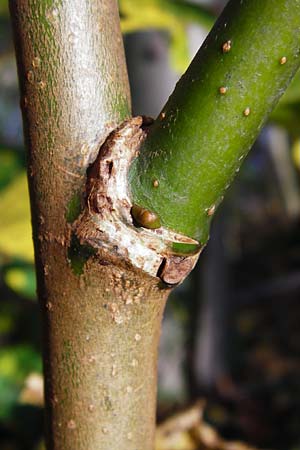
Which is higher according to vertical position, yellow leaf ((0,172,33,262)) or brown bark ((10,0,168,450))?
brown bark ((10,0,168,450))

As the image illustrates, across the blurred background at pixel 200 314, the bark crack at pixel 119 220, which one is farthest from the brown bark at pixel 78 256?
the blurred background at pixel 200 314

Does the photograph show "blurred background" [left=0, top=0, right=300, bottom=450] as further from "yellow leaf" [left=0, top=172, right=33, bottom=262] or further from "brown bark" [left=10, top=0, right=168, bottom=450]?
"brown bark" [left=10, top=0, right=168, bottom=450]

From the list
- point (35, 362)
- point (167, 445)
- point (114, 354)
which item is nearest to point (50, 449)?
point (114, 354)

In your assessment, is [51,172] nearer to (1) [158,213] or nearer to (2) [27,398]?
(1) [158,213]

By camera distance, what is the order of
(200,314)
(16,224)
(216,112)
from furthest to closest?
1. (200,314)
2. (16,224)
3. (216,112)

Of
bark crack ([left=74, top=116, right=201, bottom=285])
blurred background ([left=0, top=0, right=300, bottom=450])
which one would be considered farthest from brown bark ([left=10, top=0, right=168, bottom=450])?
blurred background ([left=0, top=0, right=300, bottom=450])

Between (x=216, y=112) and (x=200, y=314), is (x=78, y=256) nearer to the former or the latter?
(x=216, y=112)

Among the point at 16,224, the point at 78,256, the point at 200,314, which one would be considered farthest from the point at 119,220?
the point at 200,314

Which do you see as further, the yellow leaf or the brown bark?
the yellow leaf
